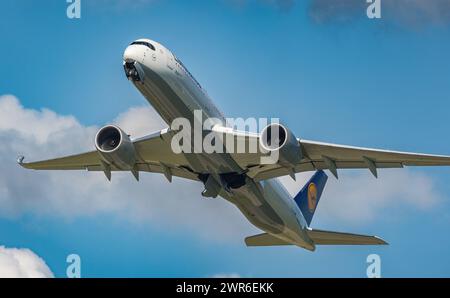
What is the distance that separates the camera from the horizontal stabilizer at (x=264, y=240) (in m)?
47.6

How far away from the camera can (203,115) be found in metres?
38.0

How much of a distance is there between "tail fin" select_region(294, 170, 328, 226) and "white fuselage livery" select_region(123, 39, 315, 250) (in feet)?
10.9

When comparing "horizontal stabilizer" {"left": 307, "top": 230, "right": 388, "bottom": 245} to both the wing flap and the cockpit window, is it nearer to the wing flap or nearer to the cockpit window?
the wing flap

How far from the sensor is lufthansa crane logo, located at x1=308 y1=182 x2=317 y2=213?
50.7 meters

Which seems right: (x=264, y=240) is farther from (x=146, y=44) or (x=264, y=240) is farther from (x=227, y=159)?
(x=146, y=44)

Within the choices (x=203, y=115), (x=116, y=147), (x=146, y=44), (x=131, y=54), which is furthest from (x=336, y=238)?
(x=131, y=54)

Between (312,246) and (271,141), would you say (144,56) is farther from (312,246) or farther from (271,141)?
(312,246)

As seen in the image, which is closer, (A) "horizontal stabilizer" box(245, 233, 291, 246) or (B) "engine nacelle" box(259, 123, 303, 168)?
(B) "engine nacelle" box(259, 123, 303, 168)

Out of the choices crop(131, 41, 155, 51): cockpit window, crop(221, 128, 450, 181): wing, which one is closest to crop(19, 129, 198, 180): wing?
crop(221, 128, 450, 181): wing

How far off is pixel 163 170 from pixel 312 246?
918cm

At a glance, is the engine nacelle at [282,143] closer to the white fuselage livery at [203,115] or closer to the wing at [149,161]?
the white fuselage livery at [203,115]

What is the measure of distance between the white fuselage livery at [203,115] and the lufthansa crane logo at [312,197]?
4432 millimetres
